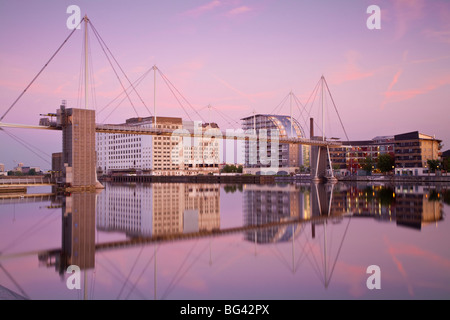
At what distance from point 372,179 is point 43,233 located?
77776 millimetres

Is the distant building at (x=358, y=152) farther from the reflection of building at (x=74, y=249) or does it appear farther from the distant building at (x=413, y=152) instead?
the reflection of building at (x=74, y=249)

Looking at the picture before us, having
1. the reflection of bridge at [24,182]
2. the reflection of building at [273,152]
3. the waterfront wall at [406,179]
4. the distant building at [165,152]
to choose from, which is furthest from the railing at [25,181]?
the reflection of building at [273,152]

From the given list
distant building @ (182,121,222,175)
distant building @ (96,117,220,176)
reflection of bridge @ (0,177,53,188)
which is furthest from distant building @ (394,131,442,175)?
reflection of bridge @ (0,177,53,188)

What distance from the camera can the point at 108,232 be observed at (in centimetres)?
1509

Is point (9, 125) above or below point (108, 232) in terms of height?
above

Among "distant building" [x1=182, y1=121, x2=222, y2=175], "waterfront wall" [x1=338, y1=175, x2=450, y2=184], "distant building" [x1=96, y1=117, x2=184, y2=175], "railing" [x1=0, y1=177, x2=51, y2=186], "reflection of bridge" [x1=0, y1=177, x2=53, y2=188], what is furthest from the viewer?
"distant building" [x1=182, y1=121, x2=222, y2=175]

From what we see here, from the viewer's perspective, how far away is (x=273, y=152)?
161 metres

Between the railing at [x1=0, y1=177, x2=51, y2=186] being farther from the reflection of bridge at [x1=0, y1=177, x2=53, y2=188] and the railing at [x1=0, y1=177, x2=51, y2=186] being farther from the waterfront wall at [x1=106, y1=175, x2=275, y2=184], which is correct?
the waterfront wall at [x1=106, y1=175, x2=275, y2=184]

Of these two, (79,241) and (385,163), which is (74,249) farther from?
(385,163)

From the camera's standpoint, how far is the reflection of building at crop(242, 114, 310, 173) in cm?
15750

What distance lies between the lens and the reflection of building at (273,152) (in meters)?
158
